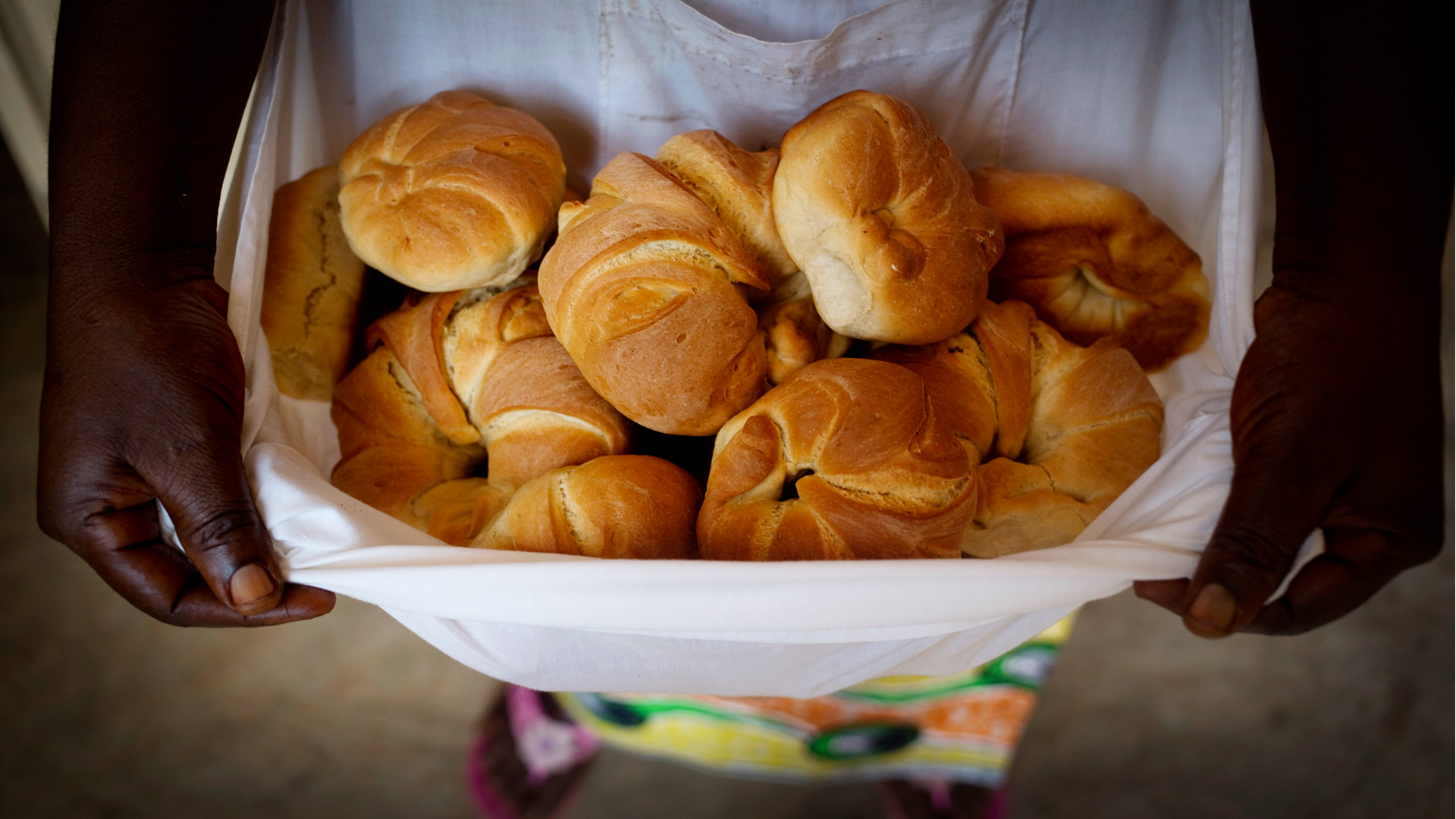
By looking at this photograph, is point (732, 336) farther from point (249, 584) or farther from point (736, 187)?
point (249, 584)

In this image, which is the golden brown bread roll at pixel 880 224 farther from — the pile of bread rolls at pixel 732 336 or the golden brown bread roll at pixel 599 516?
the golden brown bread roll at pixel 599 516

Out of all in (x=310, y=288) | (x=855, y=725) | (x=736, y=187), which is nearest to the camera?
(x=736, y=187)

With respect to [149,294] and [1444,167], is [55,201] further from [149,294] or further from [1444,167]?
[1444,167]

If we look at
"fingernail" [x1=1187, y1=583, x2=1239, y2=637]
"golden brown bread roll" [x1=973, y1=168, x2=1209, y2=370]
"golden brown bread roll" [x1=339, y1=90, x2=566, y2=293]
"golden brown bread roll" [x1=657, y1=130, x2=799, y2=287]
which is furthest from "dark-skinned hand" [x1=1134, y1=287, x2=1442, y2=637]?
"golden brown bread roll" [x1=339, y1=90, x2=566, y2=293]

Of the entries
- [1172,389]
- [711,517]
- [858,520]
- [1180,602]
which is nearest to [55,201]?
[711,517]

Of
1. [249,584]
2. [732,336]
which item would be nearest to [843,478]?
[732,336]
